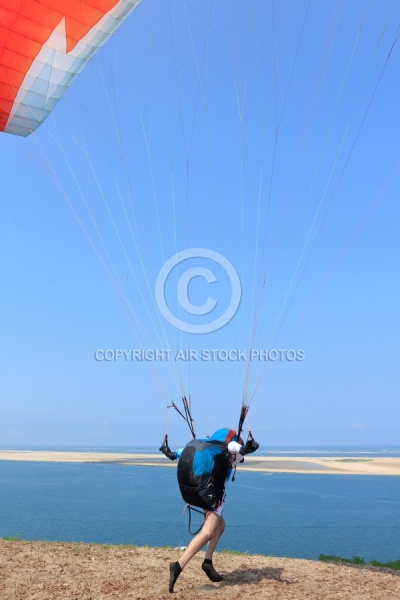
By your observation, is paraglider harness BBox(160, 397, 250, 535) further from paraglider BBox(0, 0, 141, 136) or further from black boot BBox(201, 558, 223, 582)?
paraglider BBox(0, 0, 141, 136)

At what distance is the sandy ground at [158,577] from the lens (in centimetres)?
545

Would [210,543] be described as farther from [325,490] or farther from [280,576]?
[325,490]

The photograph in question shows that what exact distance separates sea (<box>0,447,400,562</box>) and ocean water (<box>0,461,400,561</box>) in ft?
0.16

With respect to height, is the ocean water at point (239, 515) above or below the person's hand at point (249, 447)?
below

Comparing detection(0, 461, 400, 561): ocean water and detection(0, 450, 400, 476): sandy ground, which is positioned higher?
detection(0, 461, 400, 561): ocean water

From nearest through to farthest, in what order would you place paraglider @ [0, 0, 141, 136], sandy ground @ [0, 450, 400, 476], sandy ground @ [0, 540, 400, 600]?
sandy ground @ [0, 540, 400, 600] < paraglider @ [0, 0, 141, 136] < sandy ground @ [0, 450, 400, 476]

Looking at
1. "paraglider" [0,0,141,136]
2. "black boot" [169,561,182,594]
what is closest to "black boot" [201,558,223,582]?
"black boot" [169,561,182,594]

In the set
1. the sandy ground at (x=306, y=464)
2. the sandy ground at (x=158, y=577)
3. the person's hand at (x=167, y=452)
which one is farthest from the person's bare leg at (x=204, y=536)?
the sandy ground at (x=306, y=464)

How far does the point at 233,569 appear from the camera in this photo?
6566 millimetres

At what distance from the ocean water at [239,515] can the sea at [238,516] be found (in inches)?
1.9

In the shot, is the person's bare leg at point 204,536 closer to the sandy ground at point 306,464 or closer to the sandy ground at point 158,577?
the sandy ground at point 158,577

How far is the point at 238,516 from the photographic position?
3256 cm

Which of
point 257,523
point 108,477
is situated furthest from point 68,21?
point 108,477

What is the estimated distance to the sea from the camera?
23594mm
